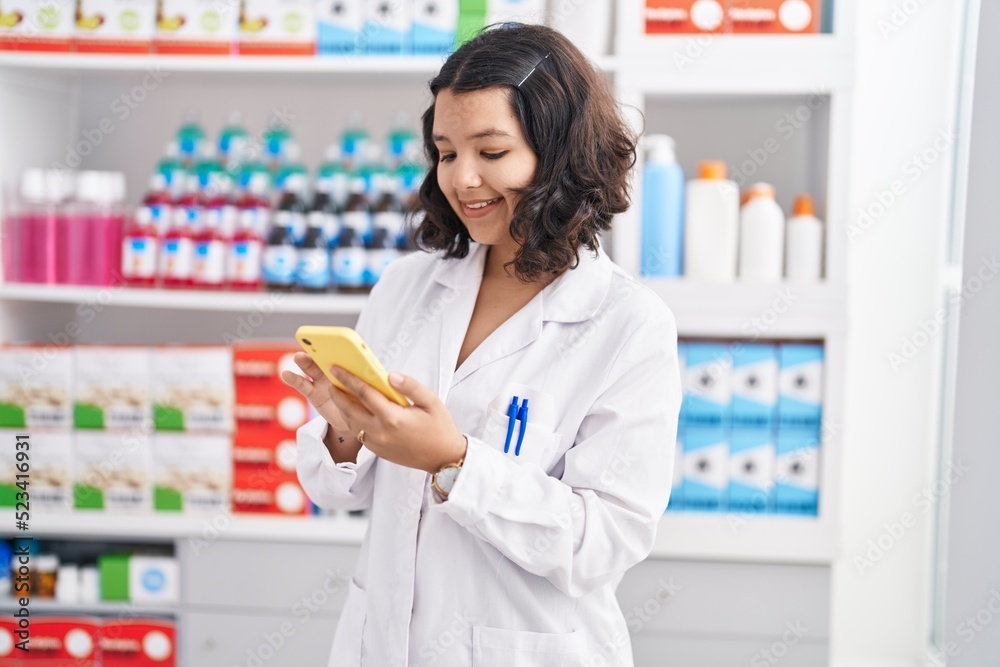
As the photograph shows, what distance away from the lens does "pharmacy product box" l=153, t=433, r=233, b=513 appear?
221cm

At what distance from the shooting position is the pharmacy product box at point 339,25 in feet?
7.08

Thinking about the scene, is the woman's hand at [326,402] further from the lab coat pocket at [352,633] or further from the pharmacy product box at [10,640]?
the pharmacy product box at [10,640]

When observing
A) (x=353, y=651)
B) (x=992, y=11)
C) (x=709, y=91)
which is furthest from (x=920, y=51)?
(x=353, y=651)

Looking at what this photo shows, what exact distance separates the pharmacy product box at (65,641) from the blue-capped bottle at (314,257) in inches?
40.2

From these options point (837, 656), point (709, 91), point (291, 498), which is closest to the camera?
point (709, 91)

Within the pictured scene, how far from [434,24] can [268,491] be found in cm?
122

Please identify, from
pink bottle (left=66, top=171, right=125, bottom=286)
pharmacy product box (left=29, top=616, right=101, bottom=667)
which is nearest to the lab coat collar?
pink bottle (left=66, top=171, right=125, bottom=286)

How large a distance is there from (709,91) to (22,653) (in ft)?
7.19

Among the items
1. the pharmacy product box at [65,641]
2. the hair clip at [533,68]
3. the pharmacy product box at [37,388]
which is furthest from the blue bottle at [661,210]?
the pharmacy product box at [65,641]

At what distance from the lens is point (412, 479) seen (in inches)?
48.0

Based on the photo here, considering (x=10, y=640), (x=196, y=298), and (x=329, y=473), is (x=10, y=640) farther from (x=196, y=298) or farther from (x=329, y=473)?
(x=329, y=473)

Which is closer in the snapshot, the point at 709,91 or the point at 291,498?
the point at 709,91

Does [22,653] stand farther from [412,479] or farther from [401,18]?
[401,18]

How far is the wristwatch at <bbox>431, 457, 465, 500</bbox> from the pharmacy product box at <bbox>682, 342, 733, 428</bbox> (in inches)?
44.7
